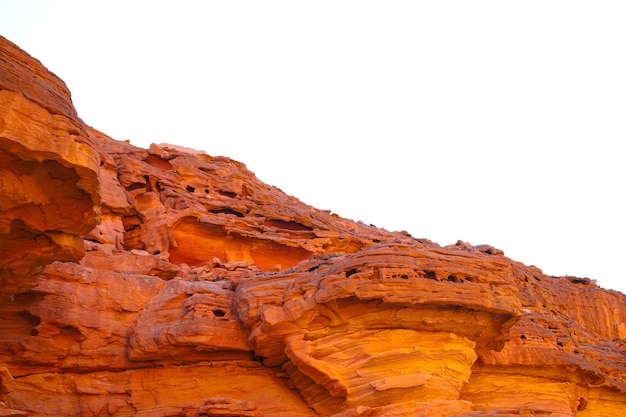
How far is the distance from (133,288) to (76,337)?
2.12m

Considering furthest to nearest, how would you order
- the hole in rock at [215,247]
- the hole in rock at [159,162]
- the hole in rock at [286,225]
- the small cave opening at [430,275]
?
1. the hole in rock at [159,162]
2. the hole in rock at [286,225]
3. the hole in rock at [215,247]
4. the small cave opening at [430,275]

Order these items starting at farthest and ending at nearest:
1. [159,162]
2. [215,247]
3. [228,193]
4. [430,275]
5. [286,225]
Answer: [228,193]
[159,162]
[286,225]
[215,247]
[430,275]

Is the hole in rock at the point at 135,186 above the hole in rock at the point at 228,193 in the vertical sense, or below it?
below

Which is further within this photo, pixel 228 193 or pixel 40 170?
pixel 228 193

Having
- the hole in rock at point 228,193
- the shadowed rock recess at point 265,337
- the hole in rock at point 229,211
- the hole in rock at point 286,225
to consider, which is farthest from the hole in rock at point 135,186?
the shadowed rock recess at point 265,337

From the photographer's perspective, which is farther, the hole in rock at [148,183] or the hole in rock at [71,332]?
the hole in rock at [148,183]

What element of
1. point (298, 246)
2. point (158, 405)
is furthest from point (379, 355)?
point (298, 246)

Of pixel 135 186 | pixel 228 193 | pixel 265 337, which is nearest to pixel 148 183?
pixel 135 186

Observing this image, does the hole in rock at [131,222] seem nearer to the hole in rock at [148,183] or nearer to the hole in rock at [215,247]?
the hole in rock at [215,247]

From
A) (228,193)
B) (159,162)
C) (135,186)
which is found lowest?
(135,186)

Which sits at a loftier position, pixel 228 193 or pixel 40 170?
pixel 228 193

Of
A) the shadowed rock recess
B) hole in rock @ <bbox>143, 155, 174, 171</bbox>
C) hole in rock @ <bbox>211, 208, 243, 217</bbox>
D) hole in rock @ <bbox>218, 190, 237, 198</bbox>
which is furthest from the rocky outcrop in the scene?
hole in rock @ <bbox>143, 155, 174, 171</bbox>

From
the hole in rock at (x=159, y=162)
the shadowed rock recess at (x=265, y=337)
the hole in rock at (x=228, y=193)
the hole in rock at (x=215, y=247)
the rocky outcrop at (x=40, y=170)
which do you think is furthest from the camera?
the hole in rock at (x=228, y=193)

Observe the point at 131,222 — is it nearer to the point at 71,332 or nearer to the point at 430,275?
the point at 71,332
